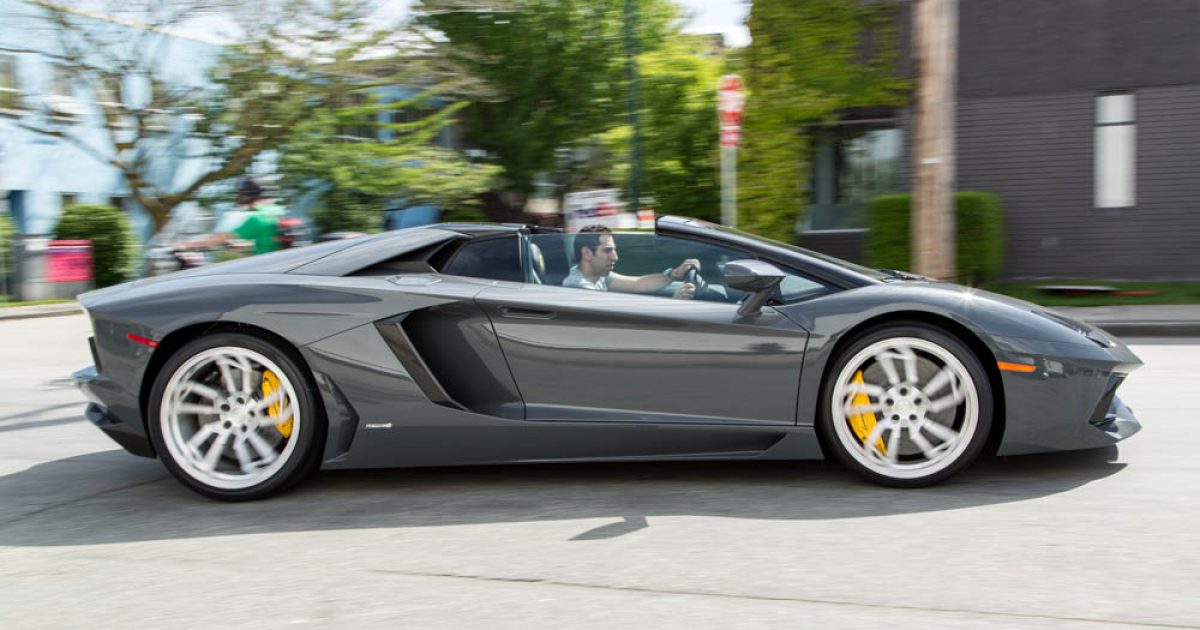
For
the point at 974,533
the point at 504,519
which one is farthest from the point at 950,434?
the point at 504,519

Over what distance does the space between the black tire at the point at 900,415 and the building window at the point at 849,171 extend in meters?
12.8

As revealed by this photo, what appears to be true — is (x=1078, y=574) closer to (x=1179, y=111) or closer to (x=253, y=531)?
(x=253, y=531)

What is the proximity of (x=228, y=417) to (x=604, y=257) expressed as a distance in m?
1.62

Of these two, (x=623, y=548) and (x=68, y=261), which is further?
(x=68, y=261)

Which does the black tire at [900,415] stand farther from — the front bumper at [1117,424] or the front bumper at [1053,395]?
the front bumper at [1117,424]

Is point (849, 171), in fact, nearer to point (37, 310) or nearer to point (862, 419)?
point (37, 310)

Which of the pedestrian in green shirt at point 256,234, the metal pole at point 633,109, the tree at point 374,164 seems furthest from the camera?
the tree at point 374,164

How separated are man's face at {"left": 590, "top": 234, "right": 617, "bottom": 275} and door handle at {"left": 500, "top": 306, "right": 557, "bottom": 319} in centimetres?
31

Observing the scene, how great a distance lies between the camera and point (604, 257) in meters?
4.64

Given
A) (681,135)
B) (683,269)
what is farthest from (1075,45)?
(683,269)

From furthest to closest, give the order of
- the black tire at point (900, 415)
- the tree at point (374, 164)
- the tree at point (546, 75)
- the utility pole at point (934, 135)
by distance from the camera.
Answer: the tree at point (546, 75) → the tree at point (374, 164) → the utility pole at point (934, 135) → the black tire at point (900, 415)

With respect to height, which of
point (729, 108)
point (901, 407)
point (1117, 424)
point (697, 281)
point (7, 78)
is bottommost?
point (1117, 424)

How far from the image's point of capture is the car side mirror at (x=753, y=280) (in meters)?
4.26

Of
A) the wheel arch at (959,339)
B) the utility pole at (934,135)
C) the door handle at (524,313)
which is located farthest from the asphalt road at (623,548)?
the utility pole at (934,135)
